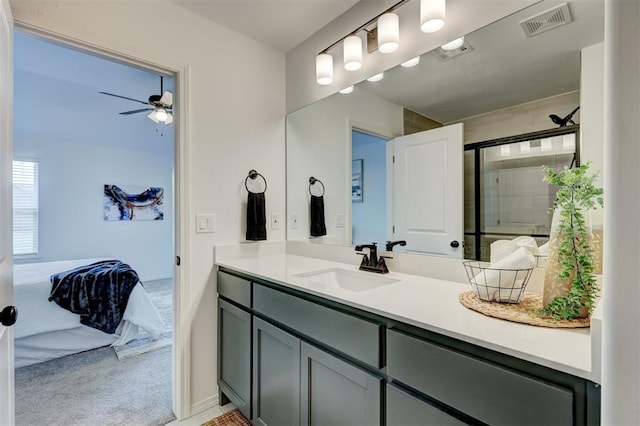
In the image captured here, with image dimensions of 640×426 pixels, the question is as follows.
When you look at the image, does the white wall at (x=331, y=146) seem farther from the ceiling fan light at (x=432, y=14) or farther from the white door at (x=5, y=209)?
the white door at (x=5, y=209)

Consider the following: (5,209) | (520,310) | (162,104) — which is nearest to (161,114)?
(162,104)

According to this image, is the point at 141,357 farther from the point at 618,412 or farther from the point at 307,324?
the point at 618,412

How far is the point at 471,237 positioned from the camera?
1.37 m

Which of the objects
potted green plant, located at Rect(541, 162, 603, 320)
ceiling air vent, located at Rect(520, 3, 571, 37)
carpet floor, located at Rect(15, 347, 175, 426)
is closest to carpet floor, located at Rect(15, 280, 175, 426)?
carpet floor, located at Rect(15, 347, 175, 426)

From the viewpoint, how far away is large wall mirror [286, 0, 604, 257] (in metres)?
1.13

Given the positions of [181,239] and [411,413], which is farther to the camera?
[181,239]

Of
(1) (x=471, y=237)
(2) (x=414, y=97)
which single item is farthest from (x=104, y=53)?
(1) (x=471, y=237)

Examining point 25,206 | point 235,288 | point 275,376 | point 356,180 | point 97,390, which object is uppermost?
point 356,180

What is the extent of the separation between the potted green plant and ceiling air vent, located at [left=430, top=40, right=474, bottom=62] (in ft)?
2.56

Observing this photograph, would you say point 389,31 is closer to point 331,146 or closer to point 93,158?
point 331,146

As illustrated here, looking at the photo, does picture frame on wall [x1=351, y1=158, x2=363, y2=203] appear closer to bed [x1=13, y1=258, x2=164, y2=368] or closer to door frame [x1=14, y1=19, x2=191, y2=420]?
door frame [x1=14, y1=19, x2=191, y2=420]

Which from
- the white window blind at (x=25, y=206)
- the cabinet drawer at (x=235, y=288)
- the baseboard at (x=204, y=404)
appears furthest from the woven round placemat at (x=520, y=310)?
→ the white window blind at (x=25, y=206)

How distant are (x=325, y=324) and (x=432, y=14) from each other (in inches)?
54.2

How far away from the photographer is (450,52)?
141 cm
